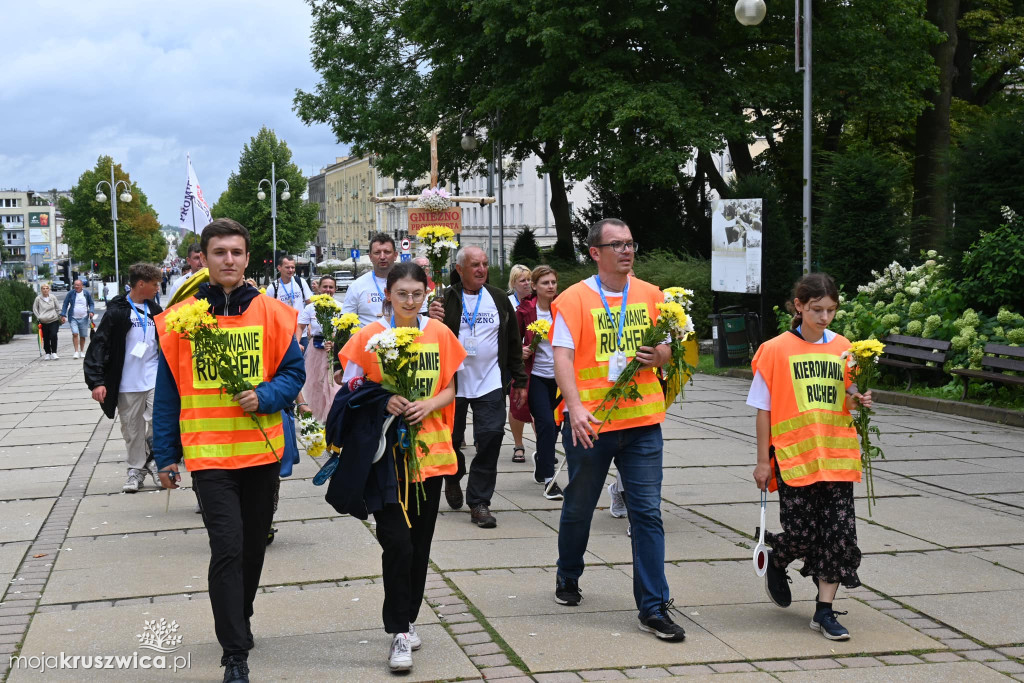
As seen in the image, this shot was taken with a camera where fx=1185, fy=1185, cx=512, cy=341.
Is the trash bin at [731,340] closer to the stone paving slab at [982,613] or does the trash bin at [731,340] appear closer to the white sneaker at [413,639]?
the stone paving slab at [982,613]

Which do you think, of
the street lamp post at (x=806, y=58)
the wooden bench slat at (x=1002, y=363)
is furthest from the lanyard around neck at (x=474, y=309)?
the street lamp post at (x=806, y=58)

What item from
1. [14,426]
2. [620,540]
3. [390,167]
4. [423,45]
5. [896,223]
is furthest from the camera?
[390,167]

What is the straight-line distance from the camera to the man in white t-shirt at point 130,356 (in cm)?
932

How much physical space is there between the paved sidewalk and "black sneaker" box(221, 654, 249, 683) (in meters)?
0.18

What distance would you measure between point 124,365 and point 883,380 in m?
10.8

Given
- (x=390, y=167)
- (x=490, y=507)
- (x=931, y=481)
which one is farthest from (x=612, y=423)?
(x=390, y=167)

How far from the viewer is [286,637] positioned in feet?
18.1

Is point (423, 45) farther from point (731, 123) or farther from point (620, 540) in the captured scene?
point (620, 540)

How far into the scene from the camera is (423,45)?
3225 centimetres

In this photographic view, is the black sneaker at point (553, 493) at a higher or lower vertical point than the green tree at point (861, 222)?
lower

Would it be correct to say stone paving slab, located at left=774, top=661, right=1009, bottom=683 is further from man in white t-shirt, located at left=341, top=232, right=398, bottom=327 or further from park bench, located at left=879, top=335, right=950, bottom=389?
park bench, located at left=879, top=335, right=950, bottom=389

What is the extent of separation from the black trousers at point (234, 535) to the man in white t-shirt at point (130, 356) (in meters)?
4.53

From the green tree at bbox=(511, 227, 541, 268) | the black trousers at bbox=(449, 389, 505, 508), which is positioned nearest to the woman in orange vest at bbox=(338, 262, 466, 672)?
the black trousers at bbox=(449, 389, 505, 508)

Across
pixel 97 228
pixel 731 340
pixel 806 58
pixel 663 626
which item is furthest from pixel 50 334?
pixel 97 228
